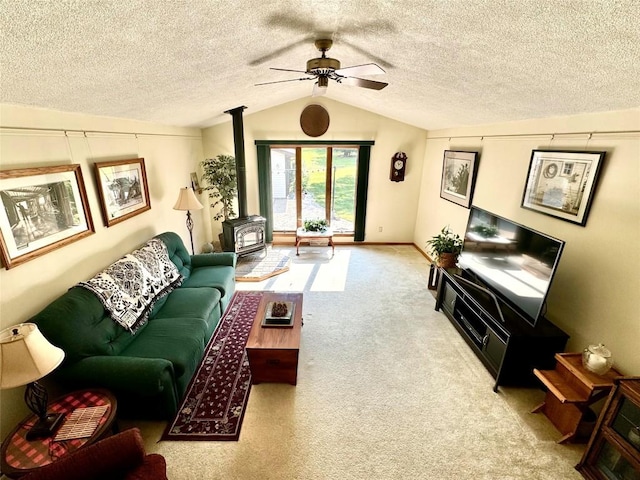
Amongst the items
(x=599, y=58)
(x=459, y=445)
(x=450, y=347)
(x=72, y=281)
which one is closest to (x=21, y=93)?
(x=72, y=281)

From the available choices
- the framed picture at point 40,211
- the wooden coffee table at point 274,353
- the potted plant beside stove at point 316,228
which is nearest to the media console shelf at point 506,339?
the wooden coffee table at point 274,353

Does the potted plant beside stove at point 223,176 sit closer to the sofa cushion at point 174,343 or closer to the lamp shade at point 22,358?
the sofa cushion at point 174,343

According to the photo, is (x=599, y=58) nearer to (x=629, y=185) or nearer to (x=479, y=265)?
(x=629, y=185)

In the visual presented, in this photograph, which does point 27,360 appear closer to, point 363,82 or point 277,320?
point 277,320

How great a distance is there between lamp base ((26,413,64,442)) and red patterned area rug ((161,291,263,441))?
0.65 metres

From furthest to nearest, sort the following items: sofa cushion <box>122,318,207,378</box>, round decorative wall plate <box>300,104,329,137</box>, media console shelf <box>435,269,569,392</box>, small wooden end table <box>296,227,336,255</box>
→ small wooden end table <box>296,227,336,255</box> → round decorative wall plate <box>300,104,329,137</box> → media console shelf <box>435,269,569,392</box> → sofa cushion <box>122,318,207,378</box>

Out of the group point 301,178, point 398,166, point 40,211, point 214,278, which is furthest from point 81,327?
point 398,166

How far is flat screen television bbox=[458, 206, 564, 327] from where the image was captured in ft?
7.61

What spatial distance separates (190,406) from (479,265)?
298cm

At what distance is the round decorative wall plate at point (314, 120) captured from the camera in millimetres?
5199

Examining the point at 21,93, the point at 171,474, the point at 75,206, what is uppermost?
the point at 21,93


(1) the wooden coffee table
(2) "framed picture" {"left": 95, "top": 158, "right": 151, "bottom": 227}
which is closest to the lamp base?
(1) the wooden coffee table

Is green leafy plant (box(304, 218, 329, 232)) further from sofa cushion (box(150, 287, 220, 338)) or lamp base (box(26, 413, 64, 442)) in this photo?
lamp base (box(26, 413, 64, 442))

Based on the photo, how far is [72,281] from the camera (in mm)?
2441
